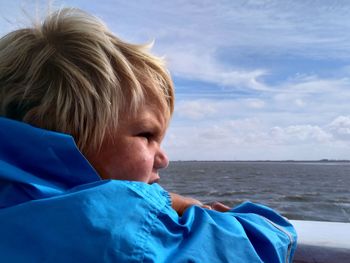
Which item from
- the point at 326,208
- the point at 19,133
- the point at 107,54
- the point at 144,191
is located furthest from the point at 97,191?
the point at 326,208

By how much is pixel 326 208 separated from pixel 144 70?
19126 mm

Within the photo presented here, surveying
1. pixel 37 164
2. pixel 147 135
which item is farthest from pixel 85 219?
pixel 147 135

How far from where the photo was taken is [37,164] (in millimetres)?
604

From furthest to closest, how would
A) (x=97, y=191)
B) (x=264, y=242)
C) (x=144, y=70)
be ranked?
(x=144, y=70) → (x=264, y=242) → (x=97, y=191)

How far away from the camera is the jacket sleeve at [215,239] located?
22.4 inches

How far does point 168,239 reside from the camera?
22.8 inches

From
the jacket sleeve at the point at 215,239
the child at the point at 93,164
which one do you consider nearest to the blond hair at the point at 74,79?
the child at the point at 93,164

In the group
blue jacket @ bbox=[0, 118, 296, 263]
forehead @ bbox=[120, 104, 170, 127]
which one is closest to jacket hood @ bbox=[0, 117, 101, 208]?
blue jacket @ bbox=[0, 118, 296, 263]

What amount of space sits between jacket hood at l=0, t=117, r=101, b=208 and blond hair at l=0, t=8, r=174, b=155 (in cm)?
7

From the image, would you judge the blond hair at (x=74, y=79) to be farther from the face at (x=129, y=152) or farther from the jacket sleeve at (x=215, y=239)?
the jacket sleeve at (x=215, y=239)

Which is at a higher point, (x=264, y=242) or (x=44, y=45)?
(x=44, y=45)

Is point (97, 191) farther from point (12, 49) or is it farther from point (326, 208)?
point (326, 208)

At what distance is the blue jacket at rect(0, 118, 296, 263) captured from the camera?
1.73 feet

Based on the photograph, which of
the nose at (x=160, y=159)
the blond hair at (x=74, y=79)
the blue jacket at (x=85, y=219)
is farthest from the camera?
the nose at (x=160, y=159)
